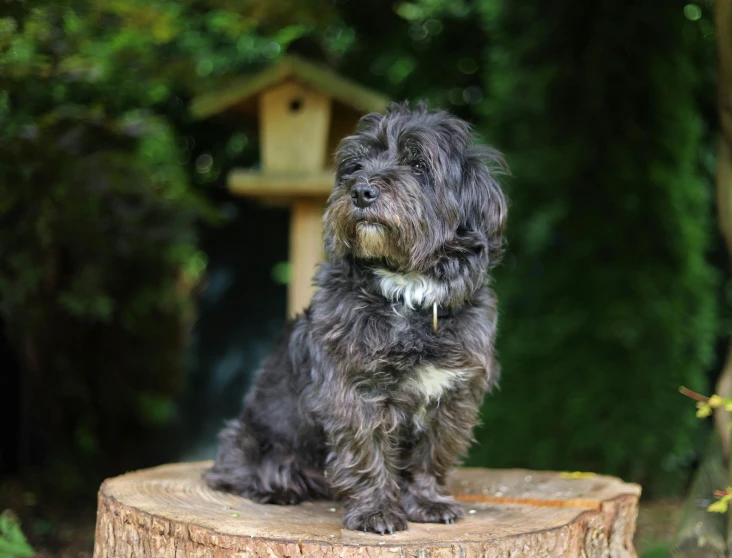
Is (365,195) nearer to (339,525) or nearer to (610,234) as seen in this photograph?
(339,525)

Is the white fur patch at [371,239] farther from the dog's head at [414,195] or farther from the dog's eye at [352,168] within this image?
the dog's eye at [352,168]

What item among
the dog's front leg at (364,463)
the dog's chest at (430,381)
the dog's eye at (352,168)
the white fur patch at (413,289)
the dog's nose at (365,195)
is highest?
the dog's eye at (352,168)

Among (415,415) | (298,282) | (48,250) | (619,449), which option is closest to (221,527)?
(415,415)

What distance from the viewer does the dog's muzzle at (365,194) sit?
2760mm

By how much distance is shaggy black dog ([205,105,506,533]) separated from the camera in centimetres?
283

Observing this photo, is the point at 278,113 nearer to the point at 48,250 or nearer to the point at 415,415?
the point at 48,250

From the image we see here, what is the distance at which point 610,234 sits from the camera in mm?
6285

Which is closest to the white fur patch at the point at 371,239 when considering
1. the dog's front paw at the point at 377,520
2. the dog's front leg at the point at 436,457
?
the dog's front leg at the point at 436,457

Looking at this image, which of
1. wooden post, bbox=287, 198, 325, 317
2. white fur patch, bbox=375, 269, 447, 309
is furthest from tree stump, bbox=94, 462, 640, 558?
wooden post, bbox=287, 198, 325, 317

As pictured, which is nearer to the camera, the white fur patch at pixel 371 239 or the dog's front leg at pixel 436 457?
the white fur patch at pixel 371 239

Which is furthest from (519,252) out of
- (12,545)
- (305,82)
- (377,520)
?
(12,545)

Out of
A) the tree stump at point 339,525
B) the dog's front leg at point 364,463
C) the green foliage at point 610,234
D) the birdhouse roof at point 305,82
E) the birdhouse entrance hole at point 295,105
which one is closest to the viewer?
the tree stump at point 339,525

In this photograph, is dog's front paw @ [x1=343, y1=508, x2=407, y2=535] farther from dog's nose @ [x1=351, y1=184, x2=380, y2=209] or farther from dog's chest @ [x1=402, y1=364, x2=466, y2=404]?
dog's nose @ [x1=351, y1=184, x2=380, y2=209]

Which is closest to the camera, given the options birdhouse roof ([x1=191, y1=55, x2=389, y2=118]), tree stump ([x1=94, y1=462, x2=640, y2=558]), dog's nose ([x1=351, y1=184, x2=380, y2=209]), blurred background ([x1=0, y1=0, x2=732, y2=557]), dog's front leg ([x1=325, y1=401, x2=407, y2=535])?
tree stump ([x1=94, y1=462, x2=640, y2=558])
